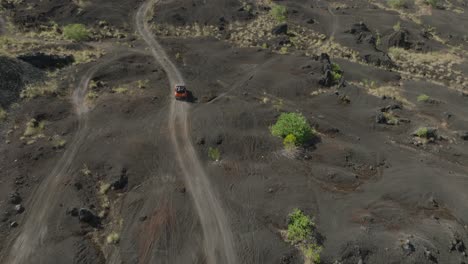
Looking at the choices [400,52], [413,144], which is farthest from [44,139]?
[400,52]

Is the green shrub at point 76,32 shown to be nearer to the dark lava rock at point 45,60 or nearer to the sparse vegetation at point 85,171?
the dark lava rock at point 45,60

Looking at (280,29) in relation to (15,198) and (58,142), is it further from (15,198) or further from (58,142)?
(15,198)

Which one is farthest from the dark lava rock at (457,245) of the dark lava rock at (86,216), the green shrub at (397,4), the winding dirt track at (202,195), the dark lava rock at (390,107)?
the green shrub at (397,4)

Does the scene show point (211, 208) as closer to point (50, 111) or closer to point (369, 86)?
point (50, 111)

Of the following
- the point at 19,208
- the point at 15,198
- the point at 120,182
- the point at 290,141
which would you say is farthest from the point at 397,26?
the point at 19,208

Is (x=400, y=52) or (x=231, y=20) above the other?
(x=231, y=20)

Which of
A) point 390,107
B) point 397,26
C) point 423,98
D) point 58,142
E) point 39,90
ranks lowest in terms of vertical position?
point 423,98
